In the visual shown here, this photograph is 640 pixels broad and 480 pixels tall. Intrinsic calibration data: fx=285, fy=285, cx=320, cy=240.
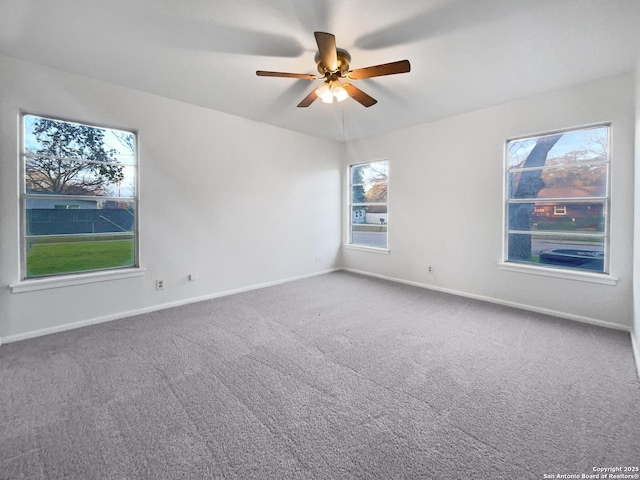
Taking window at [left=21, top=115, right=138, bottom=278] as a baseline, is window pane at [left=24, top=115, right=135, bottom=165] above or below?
above

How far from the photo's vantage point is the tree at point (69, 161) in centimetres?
288

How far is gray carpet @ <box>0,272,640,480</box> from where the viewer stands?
4.68 ft

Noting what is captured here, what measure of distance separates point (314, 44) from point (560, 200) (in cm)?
333

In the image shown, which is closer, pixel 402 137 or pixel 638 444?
pixel 638 444

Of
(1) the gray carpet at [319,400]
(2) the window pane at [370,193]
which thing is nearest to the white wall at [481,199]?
(2) the window pane at [370,193]

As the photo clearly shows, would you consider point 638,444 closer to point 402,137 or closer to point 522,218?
point 522,218

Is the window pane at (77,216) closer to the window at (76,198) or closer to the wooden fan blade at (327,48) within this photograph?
the window at (76,198)

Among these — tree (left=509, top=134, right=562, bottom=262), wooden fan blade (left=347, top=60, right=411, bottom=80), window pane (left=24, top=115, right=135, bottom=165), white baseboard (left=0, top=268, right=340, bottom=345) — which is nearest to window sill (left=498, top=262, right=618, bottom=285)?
tree (left=509, top=134, right=562, bottom=262)

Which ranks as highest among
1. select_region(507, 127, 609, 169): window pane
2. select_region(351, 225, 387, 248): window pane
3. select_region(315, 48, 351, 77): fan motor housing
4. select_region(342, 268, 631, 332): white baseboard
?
select_region(315, 48, 351, 77): fan motor housing

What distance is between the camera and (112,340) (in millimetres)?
Answer: 2764

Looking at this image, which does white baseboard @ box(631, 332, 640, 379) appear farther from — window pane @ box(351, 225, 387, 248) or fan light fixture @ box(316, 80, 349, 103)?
fan light fixture @ box(316, 80, 349, 103)

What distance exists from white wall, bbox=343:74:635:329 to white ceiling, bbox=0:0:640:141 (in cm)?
30

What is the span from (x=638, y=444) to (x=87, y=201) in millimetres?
4853

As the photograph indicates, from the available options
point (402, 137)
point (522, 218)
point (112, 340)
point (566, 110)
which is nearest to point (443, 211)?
point (522, 218)
